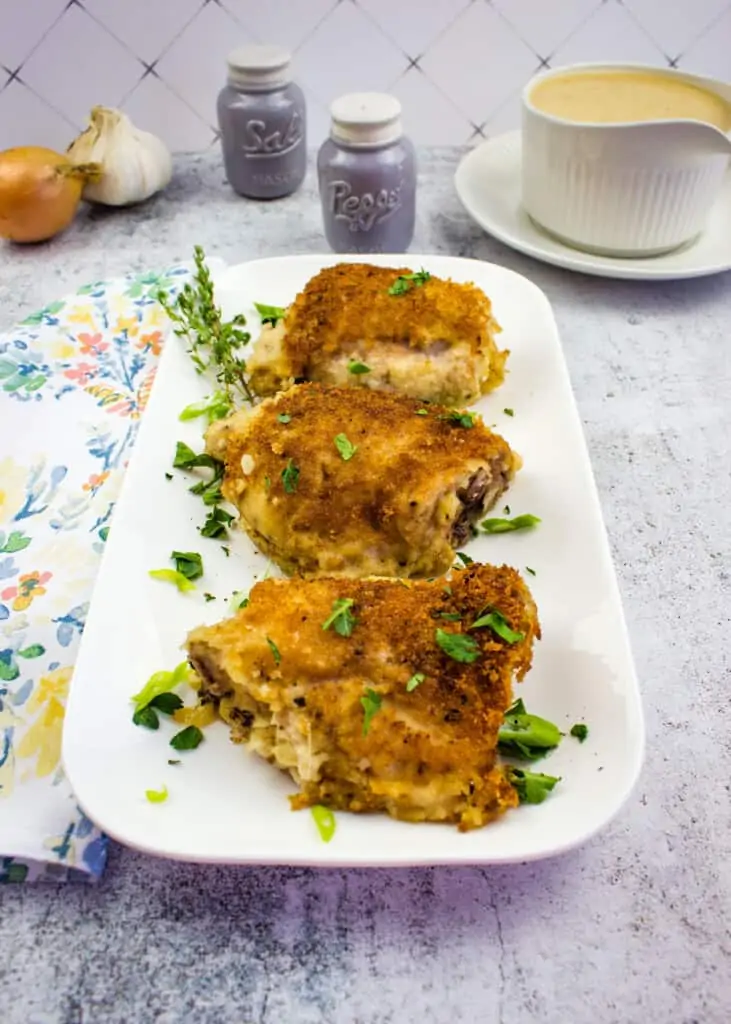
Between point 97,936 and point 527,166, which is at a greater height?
point 527,166

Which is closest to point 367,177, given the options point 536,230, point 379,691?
point 536,230

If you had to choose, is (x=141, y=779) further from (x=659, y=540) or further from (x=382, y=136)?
(x=382, y=136)

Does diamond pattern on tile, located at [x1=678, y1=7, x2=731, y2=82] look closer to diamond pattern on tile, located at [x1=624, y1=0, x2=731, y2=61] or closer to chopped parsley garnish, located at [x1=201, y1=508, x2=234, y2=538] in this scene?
diamond pattern on tile, located at [x1=624, y1=0, x2=731, y2=61]

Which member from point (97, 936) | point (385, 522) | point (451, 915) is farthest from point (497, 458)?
point (97, 936)

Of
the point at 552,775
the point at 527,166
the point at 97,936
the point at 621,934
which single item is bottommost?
the point at 97,936

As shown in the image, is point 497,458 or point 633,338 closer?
point 497,458

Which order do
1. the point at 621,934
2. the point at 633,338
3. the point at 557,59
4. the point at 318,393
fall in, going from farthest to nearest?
the point at 557,59
the point at 633,338
the point at 318,393
the point at 621,934

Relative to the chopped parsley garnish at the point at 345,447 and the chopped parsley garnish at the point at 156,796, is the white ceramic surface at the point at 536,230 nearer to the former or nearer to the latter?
the chopped parsley garnish at the point at 345,447
